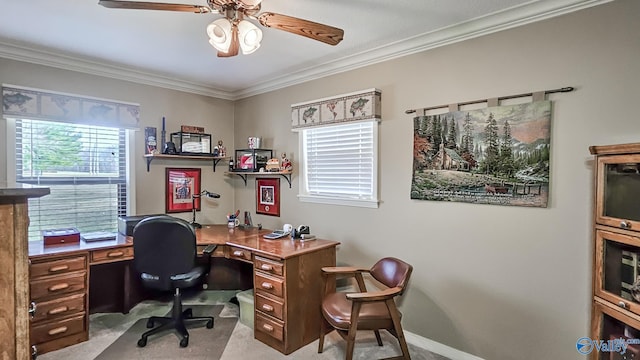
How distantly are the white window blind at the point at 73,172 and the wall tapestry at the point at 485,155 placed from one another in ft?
9.71

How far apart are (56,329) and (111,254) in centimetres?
63

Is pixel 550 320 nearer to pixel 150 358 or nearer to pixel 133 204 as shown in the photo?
pixel 150 358

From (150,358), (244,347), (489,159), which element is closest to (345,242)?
(244,347)

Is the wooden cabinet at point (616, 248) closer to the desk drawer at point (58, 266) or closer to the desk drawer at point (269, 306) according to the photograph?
the desk drawer at point (269, 306)

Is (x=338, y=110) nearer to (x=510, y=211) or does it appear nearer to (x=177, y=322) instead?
(x=510, y=211)

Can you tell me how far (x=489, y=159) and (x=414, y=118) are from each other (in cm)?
65

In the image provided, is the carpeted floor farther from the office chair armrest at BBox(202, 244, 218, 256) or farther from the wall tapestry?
the wall tapestry

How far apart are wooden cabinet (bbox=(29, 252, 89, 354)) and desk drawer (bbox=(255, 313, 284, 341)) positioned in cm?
138

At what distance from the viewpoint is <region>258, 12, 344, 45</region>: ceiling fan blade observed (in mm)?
1700

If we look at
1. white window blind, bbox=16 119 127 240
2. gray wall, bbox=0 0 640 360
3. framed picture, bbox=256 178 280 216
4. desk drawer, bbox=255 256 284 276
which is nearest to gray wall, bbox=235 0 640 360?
gray wall, bbox=0 0 640 360

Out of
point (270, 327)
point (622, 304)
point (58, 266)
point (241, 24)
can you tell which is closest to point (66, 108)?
point (58, 266)

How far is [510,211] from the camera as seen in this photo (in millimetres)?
2182

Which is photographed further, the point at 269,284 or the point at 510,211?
the point at 269,284

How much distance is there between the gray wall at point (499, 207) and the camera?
6.19 feet
